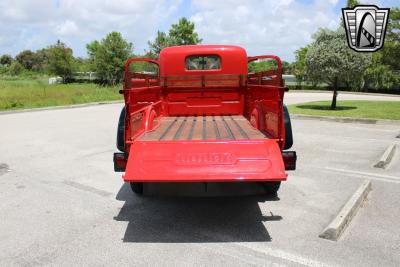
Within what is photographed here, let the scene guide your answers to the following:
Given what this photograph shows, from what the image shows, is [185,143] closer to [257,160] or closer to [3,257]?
[257,160]

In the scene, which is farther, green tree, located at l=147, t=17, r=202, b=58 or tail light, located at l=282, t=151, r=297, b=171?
green tree, located at l=147, t=17, r=202, b=58

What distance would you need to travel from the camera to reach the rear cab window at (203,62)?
22.9ft

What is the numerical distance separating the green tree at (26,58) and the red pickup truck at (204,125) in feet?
401

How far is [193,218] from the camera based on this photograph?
414 cm

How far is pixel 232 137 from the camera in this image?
418cm

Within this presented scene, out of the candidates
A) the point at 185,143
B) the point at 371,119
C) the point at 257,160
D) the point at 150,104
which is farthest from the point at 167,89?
the point at 371,119

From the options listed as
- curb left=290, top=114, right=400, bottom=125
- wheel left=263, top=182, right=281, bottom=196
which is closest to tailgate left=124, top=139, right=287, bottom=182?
wheel left=263, top=182, right=281, bottom=196

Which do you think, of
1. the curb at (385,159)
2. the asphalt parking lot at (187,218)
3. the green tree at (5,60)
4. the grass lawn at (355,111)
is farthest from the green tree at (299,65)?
the green tree at (5,60)

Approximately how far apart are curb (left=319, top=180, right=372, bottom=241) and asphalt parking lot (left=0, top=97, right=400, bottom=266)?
7cm

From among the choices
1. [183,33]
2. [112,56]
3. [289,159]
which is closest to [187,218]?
[289,159]

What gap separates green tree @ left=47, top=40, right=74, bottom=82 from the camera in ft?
193

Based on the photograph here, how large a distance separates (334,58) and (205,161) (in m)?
13.4

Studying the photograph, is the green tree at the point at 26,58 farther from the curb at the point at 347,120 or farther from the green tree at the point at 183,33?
the curb at the point at 347,120

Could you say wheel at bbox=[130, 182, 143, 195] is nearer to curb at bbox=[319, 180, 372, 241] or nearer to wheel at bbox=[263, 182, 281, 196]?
wheel at bbox=[263, 182, 281, 196]
